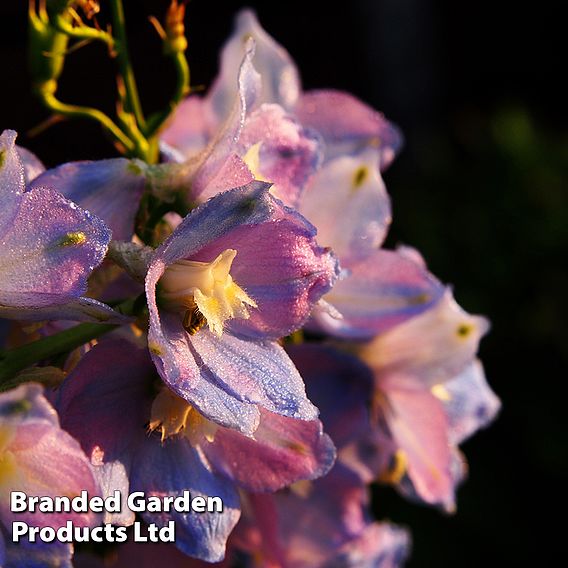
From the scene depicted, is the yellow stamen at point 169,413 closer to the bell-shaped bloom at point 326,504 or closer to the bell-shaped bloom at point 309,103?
the bell-shaped bloom at point 326,504

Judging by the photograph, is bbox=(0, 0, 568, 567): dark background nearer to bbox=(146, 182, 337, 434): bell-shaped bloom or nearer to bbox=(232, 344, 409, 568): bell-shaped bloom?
bbox=(232, 344, 409, 568): bell-shaped bloom

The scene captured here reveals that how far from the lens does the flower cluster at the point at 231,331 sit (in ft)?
1.42

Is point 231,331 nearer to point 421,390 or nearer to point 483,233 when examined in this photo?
point 421,390

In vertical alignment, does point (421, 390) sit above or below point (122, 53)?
below

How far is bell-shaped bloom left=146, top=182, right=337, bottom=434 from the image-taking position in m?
0.44

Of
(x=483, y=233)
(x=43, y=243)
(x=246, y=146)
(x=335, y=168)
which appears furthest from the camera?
(x=483, y=233)

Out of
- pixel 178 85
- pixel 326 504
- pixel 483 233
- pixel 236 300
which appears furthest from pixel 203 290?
pixel 483 233

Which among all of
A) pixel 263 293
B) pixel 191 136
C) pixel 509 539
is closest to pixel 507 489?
pixel 509 539

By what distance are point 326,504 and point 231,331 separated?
216 millimetres

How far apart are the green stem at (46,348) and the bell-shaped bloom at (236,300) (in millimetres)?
32

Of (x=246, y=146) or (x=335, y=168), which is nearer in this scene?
(x=246, y=146)

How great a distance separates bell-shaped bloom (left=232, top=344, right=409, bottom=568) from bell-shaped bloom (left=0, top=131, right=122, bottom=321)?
0.60 feet

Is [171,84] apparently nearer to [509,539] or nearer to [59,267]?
[509,539]

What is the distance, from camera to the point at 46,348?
45cm
